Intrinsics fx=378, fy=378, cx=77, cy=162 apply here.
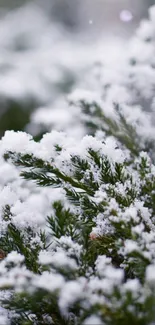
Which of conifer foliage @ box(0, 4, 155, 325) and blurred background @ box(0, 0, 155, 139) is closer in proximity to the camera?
conifer foliage @ box(0, 4, 155, 325)

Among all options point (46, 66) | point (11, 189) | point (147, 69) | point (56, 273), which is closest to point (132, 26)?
point (46, 66)

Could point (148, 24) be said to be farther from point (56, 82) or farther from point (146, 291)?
point (146, 291)

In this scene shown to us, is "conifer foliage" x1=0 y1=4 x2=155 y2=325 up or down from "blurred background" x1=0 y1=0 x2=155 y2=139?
down

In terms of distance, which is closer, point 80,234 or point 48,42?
point 80,234

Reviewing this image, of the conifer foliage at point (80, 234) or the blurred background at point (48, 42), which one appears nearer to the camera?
the conifer foliage at point (80, 234)
